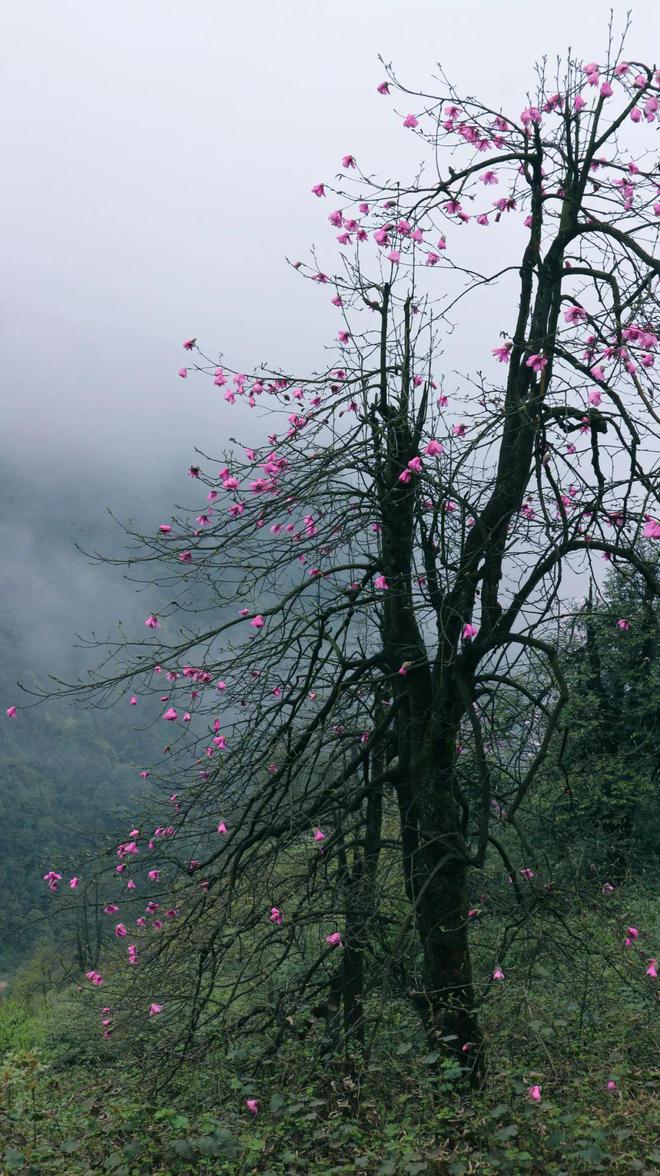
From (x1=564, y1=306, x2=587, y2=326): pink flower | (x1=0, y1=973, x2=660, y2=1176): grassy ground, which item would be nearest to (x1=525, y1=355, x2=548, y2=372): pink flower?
(x1=564, y1=306, x2=587, y2=326): pink flower

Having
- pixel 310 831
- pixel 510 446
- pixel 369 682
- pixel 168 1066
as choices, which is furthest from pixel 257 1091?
pixel 510 446

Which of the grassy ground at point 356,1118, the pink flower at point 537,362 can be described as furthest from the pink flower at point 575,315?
the grassy ground at point 356,1118

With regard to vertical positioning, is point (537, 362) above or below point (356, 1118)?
above

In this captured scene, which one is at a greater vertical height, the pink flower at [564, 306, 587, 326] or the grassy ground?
the pink flower at [564, 306, 587, 326]

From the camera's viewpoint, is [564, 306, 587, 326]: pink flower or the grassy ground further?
[564, 306, 587, 326]: pink flower

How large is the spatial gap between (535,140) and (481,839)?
4746 mm

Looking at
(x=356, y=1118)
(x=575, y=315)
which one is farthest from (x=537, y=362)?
(x=356, y=1118)

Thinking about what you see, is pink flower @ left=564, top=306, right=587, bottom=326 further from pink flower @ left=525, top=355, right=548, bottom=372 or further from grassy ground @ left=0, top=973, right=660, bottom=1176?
grassy ground @ left=0, top=973, right=660, bottom=1176

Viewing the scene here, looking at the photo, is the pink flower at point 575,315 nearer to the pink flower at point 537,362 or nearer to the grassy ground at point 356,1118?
the pink flower at point 537,362

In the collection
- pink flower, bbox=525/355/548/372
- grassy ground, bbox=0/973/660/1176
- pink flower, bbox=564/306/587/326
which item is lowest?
grassy ground, bbox=0/973/660/1176

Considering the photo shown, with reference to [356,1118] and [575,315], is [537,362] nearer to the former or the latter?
[575,315]

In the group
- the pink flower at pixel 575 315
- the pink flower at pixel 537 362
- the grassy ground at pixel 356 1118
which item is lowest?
the grassy ground at pixel 356 1118

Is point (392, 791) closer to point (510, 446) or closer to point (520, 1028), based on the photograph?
point (520, 1028)

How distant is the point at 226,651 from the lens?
679cm
